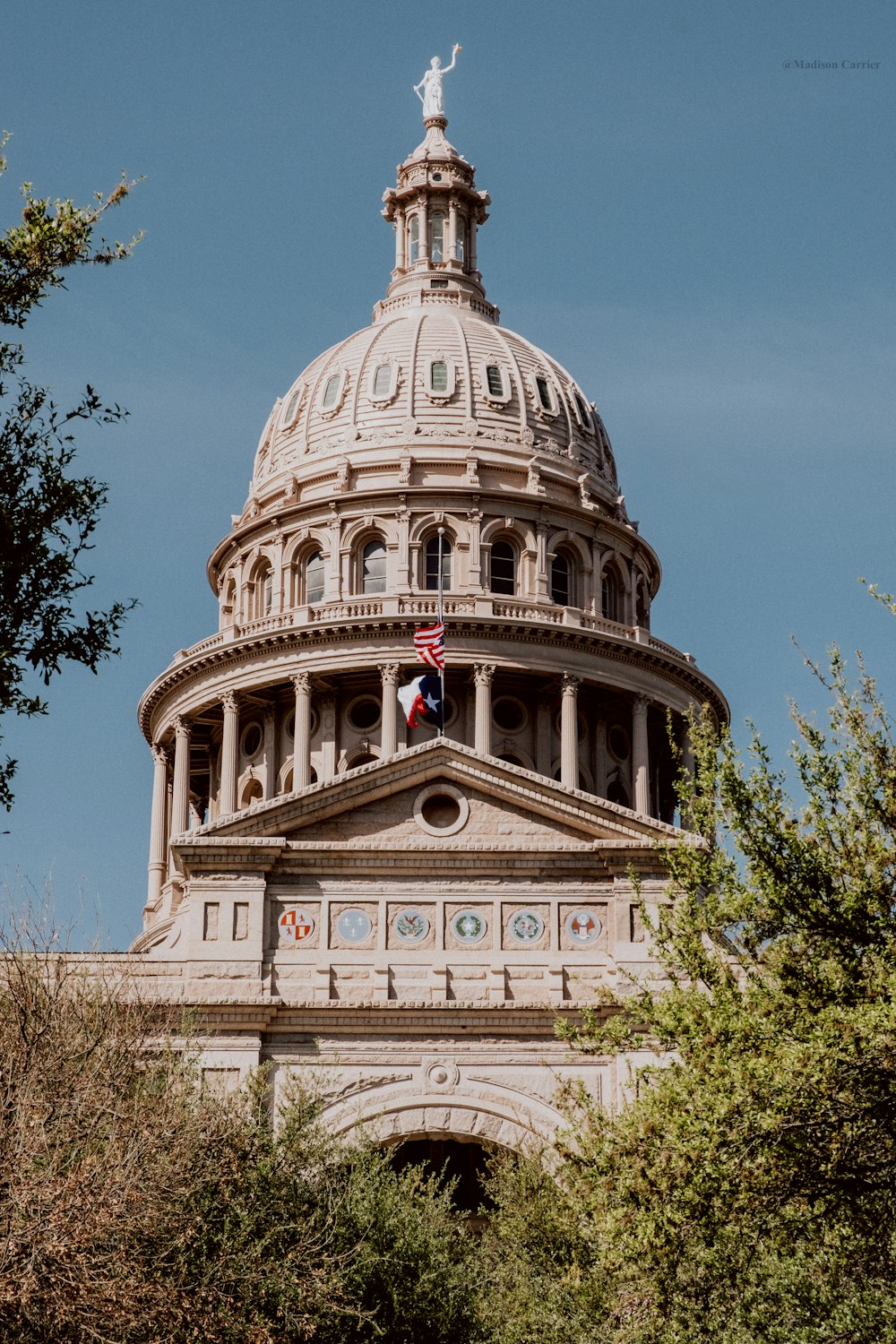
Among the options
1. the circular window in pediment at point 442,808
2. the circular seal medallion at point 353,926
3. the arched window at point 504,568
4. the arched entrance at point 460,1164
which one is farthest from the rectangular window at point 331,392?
the circular seal medallion at point 353,926

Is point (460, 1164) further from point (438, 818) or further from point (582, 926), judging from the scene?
point (438, 818)

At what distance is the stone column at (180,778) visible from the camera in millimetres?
76062

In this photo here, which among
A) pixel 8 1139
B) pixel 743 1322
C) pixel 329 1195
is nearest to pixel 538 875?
pixel 329 1195

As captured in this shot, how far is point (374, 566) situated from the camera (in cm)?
7969

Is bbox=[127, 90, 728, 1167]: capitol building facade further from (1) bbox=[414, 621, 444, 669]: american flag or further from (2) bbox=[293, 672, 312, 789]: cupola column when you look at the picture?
(1) bbox=[414, 621, 444, 669]: american flag

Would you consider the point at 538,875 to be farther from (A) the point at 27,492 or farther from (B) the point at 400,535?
(B) the point at 400,535

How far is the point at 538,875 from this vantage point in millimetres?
46312

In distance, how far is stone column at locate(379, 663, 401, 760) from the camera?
72.4 m

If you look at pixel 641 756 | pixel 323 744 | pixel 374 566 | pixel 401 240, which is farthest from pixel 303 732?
pixel 401 240

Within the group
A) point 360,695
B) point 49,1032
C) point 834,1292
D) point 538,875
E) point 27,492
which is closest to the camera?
point 27,492

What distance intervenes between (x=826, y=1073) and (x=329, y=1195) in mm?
10455

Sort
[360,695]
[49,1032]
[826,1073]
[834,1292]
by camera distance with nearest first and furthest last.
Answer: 1. [826,1073]
2. [834,1292]
3. [49,1032]
4. [360,695]

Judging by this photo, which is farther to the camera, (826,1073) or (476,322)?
(476,322)

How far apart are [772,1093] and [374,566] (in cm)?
5388
